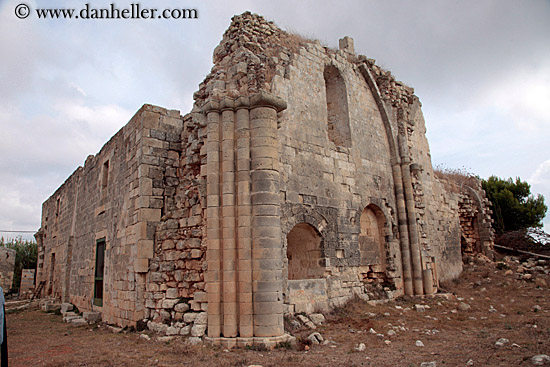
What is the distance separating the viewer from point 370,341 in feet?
22.1

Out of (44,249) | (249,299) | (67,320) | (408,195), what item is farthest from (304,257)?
(44,249)

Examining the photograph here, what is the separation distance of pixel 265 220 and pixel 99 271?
609 cm

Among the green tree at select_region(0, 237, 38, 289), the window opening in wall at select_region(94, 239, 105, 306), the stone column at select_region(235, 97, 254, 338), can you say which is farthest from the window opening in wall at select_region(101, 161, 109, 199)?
the green tree at select_region(0, 237, 38, 289)

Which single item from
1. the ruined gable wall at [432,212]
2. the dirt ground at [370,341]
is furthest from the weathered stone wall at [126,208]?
the ruined gable wall at [432,212]

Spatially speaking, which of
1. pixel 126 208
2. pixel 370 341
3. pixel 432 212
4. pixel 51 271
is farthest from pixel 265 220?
pixel 51 271

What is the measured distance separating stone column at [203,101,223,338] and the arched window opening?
4670 millimetres

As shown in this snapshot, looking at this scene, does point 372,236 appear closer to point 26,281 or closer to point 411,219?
point 411,219

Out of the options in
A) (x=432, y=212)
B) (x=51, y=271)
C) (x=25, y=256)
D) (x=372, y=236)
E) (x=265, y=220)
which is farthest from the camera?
(x=25, y=256)

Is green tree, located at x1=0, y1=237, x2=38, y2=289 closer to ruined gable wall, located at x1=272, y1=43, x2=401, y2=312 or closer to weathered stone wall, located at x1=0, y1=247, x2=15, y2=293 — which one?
weathered stone wall, located at x1=0, y1=247, x2=15, y2=293

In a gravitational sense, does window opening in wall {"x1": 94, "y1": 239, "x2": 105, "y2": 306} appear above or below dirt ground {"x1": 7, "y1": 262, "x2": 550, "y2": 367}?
above

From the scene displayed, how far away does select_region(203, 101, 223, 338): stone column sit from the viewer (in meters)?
6.44

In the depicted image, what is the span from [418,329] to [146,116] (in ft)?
23.2

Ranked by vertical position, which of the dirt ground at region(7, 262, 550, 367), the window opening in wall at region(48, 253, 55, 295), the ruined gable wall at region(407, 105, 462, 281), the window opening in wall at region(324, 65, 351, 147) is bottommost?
the dirt ground at region(7, 262, 550, 367)

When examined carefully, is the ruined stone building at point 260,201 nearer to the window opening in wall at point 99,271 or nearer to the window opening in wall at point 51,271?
the window opening in wall at point 99,271
